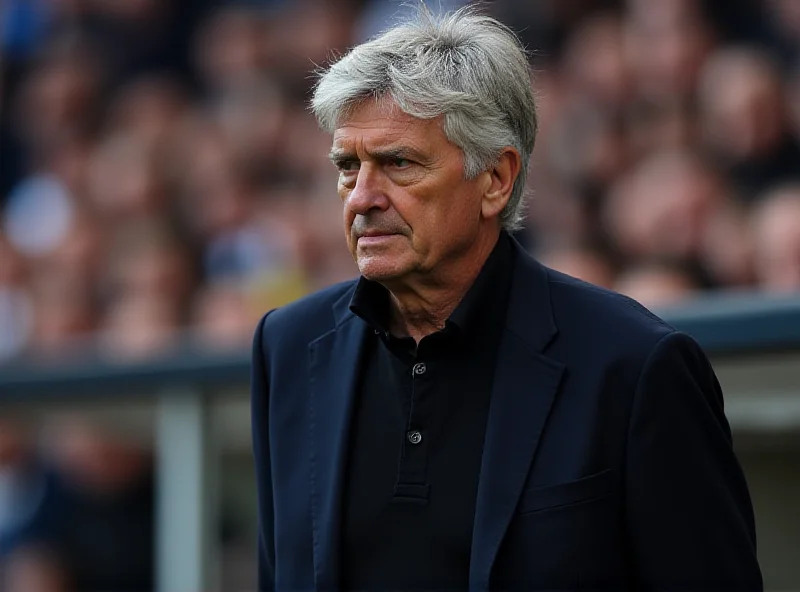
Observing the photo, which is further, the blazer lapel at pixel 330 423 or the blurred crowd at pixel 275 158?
the blurred crowd at pixel 275 158

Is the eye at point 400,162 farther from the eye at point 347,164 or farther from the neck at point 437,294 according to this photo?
the neck at point 437,294

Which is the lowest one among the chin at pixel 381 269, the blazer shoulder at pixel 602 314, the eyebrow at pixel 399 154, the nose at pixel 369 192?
the blazer shoulder at pixel 602 314

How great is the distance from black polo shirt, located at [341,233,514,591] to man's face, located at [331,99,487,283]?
0.37 ft

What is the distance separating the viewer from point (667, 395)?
1.72 meters

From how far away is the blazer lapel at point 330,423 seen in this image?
6.08ft

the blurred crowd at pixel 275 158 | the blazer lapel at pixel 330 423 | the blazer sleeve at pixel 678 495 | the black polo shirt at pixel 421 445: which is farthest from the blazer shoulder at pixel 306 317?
the blurred crowd at pixel 275 158

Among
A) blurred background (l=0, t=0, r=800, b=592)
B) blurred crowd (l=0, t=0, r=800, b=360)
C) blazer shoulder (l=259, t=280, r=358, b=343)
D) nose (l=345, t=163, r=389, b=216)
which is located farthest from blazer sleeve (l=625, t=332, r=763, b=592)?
blurred crowd (l=0, t=0, r=800, b=360)

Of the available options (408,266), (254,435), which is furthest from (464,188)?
(254,435)

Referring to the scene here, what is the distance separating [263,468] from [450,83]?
714 millimetres

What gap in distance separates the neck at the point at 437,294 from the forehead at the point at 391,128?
8.5 inches

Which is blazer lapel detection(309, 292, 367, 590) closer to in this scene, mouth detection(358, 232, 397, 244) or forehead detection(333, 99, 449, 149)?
mouth detection(358, 232, 397, 244)

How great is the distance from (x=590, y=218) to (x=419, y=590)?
2.44m

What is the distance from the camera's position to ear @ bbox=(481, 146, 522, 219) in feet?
6.26

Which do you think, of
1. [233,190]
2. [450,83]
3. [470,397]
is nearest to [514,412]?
[470,397]
